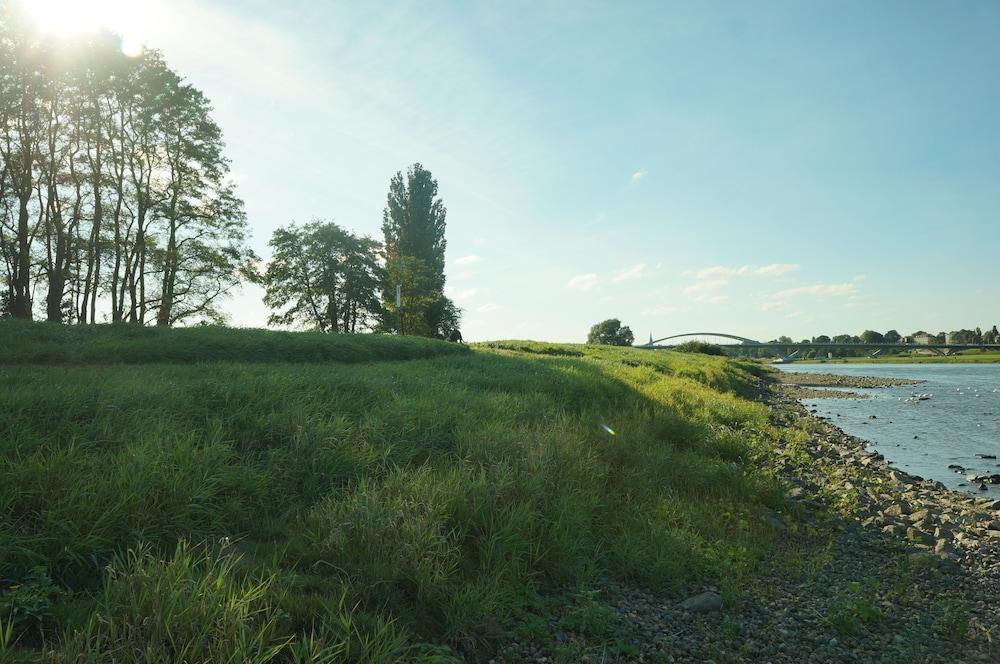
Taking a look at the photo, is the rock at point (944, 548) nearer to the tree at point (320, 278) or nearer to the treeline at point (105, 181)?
the treeline at point (105, 181)

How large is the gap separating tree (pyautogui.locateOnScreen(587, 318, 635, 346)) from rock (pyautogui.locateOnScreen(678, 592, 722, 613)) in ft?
314

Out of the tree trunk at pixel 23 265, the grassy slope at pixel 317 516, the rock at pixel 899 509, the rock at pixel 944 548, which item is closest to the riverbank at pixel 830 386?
the rock at pixel 899 509

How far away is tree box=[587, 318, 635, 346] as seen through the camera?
9999cm

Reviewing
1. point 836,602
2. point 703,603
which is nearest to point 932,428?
point 836,602

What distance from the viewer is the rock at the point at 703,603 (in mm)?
4805

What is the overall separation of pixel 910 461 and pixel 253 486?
16036mm

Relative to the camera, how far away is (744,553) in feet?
19.2

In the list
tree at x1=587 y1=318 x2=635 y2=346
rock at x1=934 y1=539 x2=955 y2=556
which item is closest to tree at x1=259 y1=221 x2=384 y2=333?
rock at x1=934 y1=539 x2=955 y2=556

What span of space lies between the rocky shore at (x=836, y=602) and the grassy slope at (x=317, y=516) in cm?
36

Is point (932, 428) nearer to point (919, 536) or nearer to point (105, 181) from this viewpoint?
point (919, 536)

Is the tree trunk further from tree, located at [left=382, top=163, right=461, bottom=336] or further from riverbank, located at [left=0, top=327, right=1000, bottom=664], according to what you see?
tree, located at [left=382, top=163, right=461, bottom=336]

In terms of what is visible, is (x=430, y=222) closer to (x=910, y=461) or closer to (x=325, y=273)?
(x=325, y=273)

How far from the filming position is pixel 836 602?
498 centimetres

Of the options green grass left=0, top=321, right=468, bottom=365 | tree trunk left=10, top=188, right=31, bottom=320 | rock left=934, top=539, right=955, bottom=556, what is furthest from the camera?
tree trunk left=10, top=188, right=31, bottom=320
